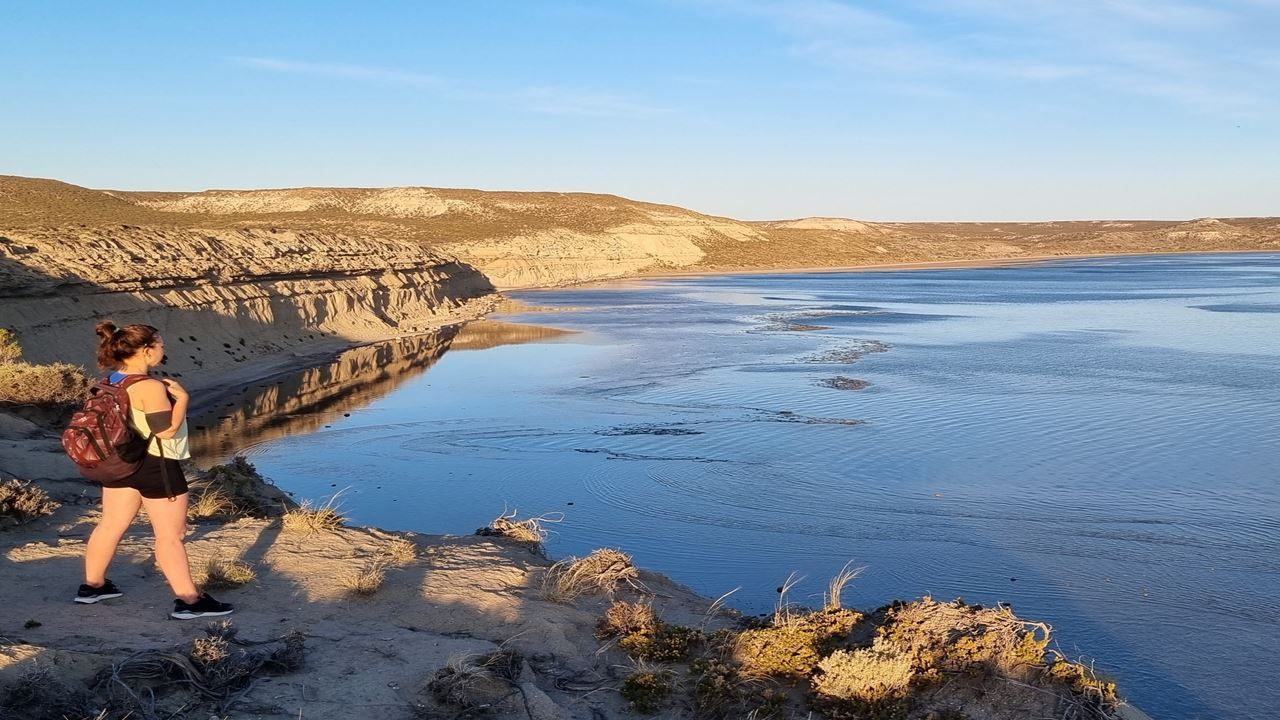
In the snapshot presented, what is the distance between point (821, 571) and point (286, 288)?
24552mm

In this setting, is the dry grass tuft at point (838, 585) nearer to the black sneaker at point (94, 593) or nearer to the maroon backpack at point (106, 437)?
the maroon backpack at point (106, 437)

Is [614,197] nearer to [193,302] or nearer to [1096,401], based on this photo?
[193,302]

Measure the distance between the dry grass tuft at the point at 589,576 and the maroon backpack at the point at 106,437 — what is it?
9.24 feet

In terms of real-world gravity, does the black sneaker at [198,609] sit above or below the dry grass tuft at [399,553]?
above

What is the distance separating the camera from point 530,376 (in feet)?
73.5

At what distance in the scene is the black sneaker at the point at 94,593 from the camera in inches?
234

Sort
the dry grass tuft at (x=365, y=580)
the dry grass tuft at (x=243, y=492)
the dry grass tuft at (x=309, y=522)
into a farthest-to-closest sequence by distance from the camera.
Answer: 1. the dry grass tuft at (x=243, y=492)
2. the dry grass tuft at (x=309, y=522)
3. the dry grass tuft at (x=365, y=580)

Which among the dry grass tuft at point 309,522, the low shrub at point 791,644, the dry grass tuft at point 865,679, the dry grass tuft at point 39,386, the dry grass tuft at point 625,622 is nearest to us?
the dry grass tuft at point 865,679

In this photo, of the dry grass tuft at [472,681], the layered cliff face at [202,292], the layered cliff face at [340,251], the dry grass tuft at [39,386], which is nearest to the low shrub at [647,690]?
the dry grass tuft at [472,681]

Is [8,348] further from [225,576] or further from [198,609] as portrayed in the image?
Answer: [198,609]

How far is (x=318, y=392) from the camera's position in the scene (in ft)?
67.6

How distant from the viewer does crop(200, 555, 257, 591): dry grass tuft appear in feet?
21.5

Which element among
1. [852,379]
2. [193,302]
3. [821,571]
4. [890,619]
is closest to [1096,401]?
[852,379]

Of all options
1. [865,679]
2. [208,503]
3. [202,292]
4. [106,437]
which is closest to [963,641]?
[865,679]
